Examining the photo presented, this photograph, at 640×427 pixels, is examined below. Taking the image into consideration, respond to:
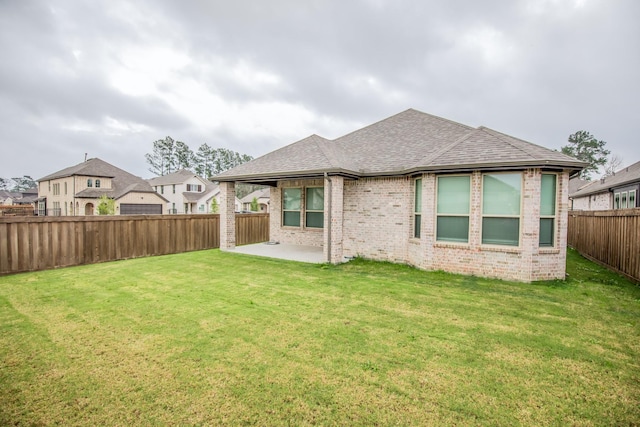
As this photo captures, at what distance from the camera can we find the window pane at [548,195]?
23.3 feet

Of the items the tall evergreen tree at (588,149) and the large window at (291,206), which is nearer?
the large window at (291,206)

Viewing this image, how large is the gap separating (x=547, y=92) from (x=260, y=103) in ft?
82.3

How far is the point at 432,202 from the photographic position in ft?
26.2

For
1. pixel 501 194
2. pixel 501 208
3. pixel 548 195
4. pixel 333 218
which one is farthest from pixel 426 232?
pixel 548 195

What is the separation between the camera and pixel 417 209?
862cm

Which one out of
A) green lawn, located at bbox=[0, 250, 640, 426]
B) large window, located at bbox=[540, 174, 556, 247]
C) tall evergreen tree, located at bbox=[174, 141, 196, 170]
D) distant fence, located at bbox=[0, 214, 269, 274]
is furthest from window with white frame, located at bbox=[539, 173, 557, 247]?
tall evergreen tree, located at bbox=[174, 141, 196, 170]

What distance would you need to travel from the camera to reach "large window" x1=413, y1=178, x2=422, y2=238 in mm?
8523

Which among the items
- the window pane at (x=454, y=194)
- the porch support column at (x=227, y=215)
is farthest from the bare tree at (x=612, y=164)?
the porch support column at (x=227, y=215)

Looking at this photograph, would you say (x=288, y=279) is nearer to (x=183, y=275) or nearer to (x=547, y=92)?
(x=183, y=275)

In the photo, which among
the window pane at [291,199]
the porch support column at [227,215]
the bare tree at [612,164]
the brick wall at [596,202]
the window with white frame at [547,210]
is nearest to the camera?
the window with white frame at [547,210]

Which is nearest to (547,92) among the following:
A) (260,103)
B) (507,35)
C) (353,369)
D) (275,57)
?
(507,35)

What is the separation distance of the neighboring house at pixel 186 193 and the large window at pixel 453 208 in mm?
40195

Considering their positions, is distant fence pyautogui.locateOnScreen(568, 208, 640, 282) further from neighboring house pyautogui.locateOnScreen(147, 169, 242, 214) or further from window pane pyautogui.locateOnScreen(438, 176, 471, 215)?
neighboring house pyautogui.locateOnScreen(147, 169, 242, 214)

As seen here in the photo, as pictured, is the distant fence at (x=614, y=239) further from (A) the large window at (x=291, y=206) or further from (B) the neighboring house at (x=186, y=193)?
(B) the neighboring house at (x=186, y=193)
